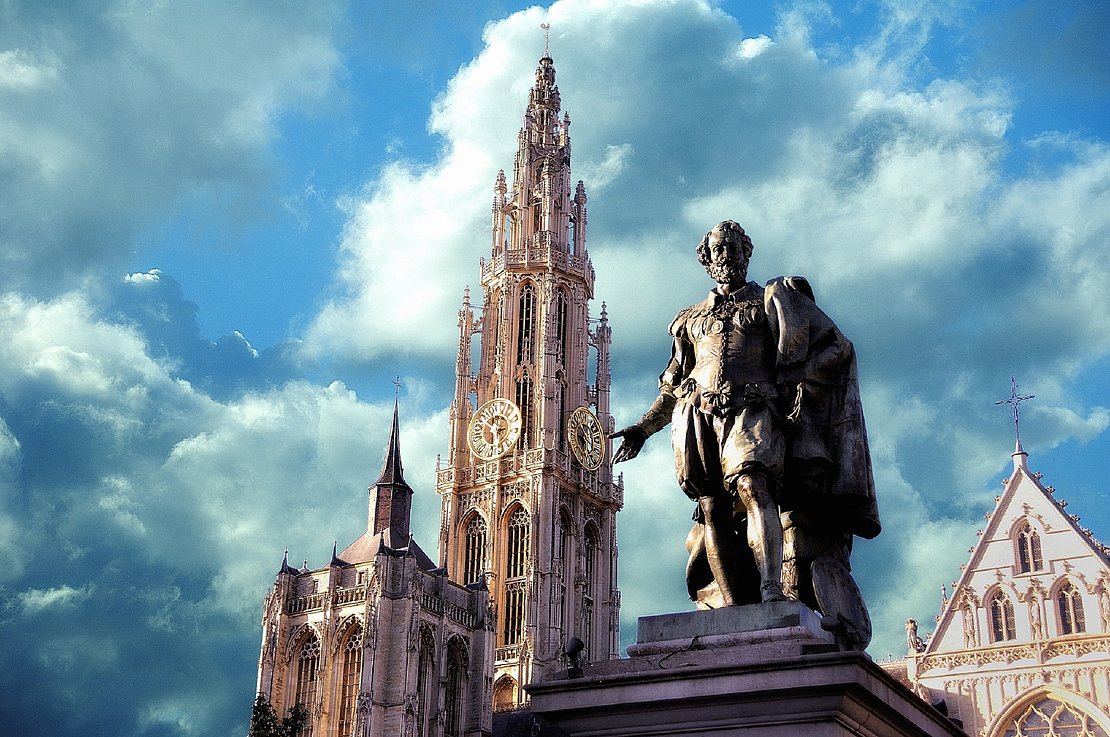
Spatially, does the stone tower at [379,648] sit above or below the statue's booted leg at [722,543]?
above

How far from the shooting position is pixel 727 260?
716 cm

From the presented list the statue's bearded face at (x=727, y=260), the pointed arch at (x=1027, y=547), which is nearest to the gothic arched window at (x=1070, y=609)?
the pointed arch at (x=1027, y=547)

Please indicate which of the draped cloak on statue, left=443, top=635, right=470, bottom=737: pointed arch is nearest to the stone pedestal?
the draped cloak on statue

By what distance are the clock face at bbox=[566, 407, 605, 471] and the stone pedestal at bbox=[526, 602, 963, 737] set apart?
214ft

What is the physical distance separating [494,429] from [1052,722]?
46.4 m

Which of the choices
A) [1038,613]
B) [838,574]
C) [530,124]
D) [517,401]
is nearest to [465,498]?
[517,401]

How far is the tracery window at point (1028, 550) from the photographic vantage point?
109 feet

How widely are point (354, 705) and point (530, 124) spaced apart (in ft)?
127

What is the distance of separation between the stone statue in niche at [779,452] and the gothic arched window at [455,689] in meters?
60.1

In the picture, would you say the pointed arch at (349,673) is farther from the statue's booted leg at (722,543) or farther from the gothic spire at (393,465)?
the statue's booted leg at (722,543)

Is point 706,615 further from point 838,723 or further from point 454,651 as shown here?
point 454,651

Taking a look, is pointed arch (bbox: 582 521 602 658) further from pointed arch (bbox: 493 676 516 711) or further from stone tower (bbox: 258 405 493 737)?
stone tower (bbox: 258 405 493 737)

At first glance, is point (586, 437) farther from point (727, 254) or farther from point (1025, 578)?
point (727, 254)

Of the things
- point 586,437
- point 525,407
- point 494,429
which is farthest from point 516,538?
point 525,407
